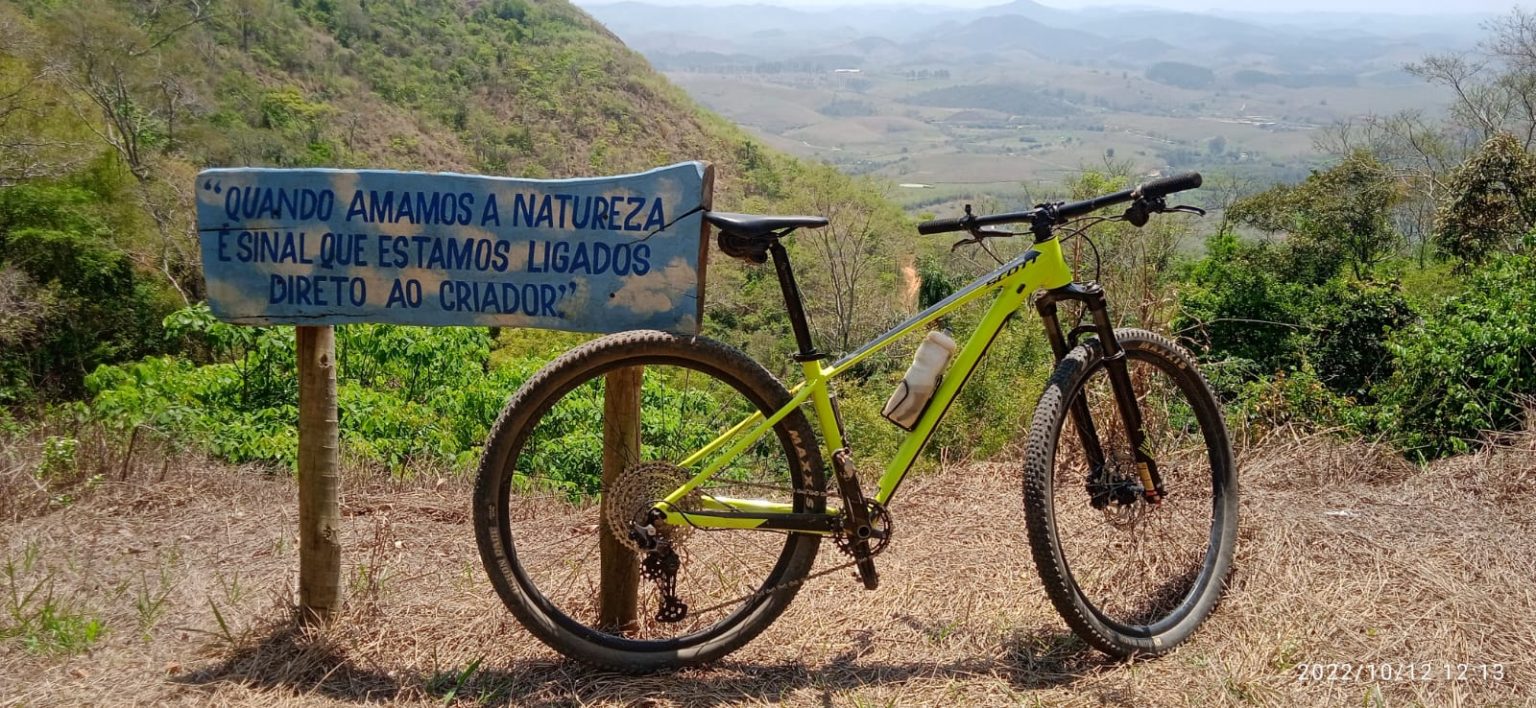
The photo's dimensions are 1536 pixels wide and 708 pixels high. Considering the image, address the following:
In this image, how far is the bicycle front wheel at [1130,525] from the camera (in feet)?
9.85

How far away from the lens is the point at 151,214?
27672mm

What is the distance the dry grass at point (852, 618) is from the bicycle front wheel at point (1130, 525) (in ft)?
0.39

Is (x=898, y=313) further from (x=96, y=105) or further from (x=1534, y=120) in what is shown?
(x=96, y=105)

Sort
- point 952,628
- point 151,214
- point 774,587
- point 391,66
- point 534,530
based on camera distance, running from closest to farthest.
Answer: point 774,587 < point 952,628 < point 534,530 < point 151,214 < point 391,66

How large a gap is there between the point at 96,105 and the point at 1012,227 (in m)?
34.8

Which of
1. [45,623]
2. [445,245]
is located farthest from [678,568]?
[45,623]

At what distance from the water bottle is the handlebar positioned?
0.31 meters

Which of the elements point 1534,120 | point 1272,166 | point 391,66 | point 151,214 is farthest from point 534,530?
point 1272,166

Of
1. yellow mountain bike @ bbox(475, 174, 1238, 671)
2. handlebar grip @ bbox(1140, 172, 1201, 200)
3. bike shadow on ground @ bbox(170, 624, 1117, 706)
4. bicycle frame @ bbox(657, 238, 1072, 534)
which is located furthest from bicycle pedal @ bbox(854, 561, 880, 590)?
handlebar grip @ bbox(1140, 172, 1201, 200)

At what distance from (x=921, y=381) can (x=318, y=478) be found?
174cm

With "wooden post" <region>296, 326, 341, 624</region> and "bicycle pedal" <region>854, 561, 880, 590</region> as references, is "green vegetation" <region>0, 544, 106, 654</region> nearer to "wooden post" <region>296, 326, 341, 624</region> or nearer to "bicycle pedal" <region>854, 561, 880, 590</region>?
"wooden post" <region>296, 326, 341, 624</region>
